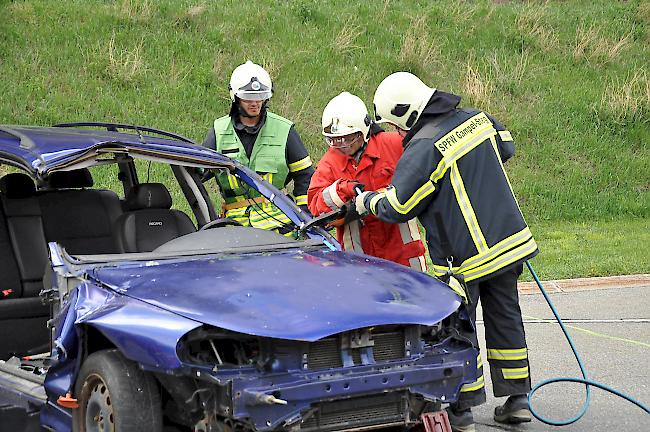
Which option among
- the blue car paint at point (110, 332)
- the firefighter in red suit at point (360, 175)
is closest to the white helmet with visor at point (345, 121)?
the firefighter in red suit at point (360, 175)

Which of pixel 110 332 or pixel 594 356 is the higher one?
pixel 110 332

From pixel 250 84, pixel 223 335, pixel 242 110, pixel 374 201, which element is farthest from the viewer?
pixel 242 110

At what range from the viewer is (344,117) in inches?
253

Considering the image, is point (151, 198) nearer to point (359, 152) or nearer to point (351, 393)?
point (359, 152)

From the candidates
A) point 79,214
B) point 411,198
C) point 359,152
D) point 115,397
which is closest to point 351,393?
point 115,397

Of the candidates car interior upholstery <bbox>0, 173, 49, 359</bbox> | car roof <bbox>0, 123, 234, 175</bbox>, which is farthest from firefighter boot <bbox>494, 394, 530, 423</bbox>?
car interior upholstery <bbox>0, 173, 49, 359</bbox>

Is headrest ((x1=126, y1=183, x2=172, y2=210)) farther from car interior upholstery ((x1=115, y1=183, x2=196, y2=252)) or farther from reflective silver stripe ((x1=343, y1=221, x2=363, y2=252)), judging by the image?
reflective silver stripe ((x1=343, y1=221, x2=363, y2=252))

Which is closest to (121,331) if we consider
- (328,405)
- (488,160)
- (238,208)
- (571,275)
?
(328,405)

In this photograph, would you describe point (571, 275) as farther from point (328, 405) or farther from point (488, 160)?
point (328, 405)

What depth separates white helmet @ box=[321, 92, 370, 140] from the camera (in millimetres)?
6398

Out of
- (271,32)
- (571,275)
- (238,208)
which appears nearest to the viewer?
(238,208)

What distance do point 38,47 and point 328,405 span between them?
14068mm

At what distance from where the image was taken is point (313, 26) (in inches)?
744

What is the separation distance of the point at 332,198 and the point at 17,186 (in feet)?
5.92
